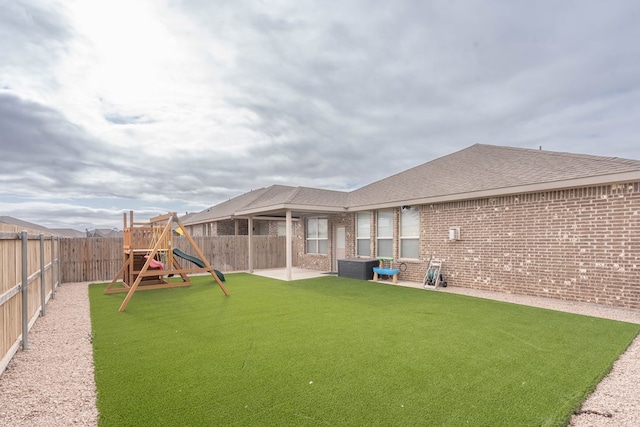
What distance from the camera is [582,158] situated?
8.62 meters

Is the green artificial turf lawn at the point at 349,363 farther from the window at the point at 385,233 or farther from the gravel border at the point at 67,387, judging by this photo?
the window at the point at 385,233

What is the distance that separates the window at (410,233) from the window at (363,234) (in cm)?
159

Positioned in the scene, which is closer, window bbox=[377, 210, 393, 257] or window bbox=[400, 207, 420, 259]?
window bbox=[400, 207, 420, 259]

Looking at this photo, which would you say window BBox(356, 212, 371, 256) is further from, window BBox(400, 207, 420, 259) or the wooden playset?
the wooden playset

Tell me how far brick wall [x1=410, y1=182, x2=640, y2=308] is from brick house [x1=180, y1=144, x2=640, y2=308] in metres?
0.02

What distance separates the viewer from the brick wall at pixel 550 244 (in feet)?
23.0

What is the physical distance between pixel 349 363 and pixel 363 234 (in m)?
9.52

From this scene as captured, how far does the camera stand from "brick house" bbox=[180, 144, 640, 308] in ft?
23.4

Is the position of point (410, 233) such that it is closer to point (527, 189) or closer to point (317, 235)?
point (527, 189)

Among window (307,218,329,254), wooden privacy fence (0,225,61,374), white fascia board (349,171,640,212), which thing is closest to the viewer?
wooden privacy fence (0,225,61,374)

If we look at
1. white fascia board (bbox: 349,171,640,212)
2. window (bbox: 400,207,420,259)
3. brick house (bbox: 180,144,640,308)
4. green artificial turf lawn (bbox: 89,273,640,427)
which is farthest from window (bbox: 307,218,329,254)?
green artificial turf lawn (bbox: 89,273,640,427)

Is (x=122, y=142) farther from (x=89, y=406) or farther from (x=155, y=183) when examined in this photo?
(x=155, y=183)

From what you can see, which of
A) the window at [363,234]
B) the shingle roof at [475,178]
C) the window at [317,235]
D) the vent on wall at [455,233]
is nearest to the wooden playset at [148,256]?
the shingle roof at [475,178]

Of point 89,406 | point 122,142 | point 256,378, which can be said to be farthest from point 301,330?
point 122,142
